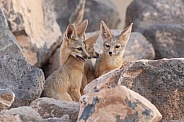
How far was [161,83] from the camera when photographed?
565 centimetres

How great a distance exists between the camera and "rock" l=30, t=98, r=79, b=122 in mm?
5629

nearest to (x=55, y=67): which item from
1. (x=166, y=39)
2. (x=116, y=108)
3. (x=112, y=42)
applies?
(x=166, y=39)

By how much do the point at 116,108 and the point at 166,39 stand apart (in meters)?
8.56

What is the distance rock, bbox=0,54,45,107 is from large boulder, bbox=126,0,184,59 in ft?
21.5

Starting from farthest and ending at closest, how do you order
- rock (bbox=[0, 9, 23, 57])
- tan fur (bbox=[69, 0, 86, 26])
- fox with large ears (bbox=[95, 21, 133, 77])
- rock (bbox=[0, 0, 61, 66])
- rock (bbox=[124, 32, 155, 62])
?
tan fur (bbox=[69, 0, 86, 26])
rock (bbox=[124, 32, 155, 62])
rock (bbox=[0, 0, 61, 66])
fox with large ears (bbox=[95, 21, 133, 77])
rock (bbox=[0, 9, 23, 57])

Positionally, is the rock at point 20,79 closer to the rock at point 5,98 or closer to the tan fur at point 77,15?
the rock at point 5,98

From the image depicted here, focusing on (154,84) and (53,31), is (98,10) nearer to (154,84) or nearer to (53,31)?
(53,31)

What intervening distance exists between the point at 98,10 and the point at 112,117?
1113 cm

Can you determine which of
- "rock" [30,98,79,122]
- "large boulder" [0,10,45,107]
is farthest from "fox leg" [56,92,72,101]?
"rock" [30,98,79,122]

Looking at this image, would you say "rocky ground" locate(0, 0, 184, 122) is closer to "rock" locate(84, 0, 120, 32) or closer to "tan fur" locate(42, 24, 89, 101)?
"tan fur" locate(42, 24, 89, 101)

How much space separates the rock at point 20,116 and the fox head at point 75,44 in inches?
128

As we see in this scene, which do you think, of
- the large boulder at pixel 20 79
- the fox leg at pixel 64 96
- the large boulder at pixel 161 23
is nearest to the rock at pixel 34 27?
the large boulder at pixel 161 23

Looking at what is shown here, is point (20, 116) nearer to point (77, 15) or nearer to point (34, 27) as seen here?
point (34, 27)

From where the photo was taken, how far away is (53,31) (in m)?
12.3
